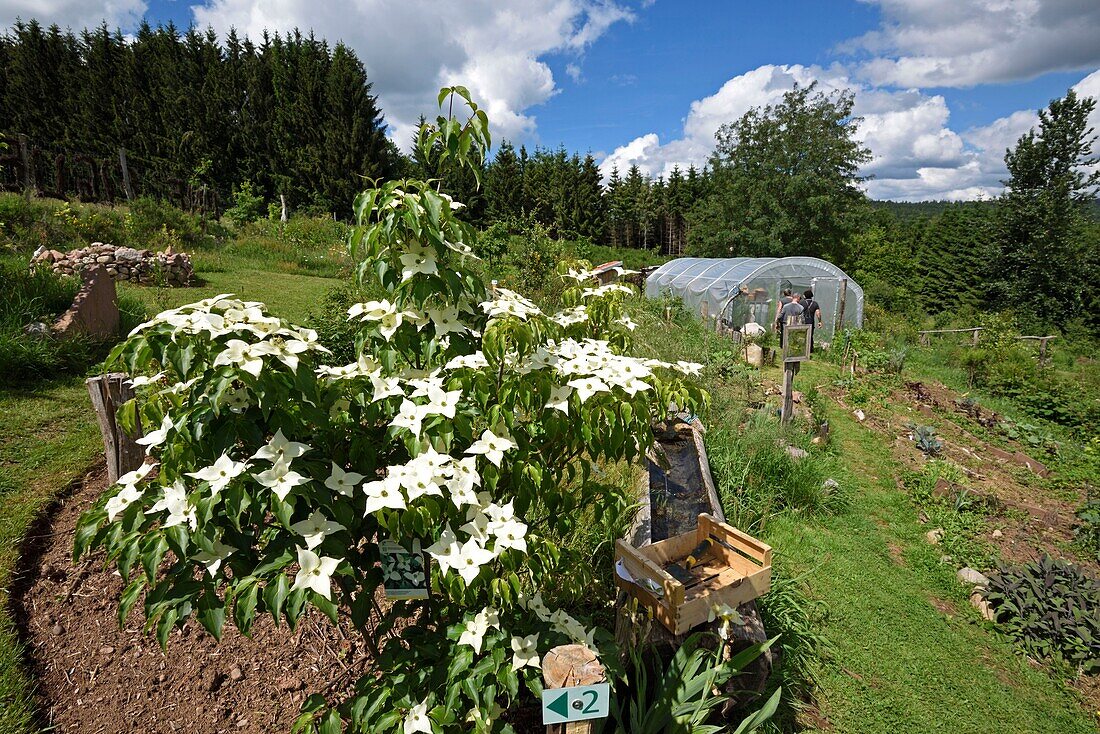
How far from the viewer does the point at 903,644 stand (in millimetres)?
3484

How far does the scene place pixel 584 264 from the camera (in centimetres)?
290

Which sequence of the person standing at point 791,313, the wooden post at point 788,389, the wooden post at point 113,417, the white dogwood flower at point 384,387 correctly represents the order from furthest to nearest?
1. the person standing at point 791,313
2. the wooden post at point 788,389
3. the wooden post at point 113,417
4. the white dogwood flower at point 384,387

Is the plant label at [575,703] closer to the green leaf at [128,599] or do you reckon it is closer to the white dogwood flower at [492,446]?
the white dogwood flower at [492,446]

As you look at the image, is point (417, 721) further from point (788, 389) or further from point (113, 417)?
point (788, 389)

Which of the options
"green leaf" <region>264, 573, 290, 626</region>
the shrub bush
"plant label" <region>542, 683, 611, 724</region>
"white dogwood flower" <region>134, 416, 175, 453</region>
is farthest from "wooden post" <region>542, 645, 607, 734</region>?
the shrub bush

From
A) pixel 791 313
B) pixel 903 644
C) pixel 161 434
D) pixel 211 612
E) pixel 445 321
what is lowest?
pixel 903 644

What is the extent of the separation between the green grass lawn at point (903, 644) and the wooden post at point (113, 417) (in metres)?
4.25

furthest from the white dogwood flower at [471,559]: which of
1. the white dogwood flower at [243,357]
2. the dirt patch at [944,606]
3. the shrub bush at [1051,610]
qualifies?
the shrub bush at [1051,610]

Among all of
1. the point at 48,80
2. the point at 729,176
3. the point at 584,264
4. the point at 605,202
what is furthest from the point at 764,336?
the point at 48,80

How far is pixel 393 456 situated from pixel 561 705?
93 cm

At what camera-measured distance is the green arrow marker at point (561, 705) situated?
1540 mm

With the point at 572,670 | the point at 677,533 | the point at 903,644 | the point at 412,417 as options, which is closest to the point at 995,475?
the point at 903,644

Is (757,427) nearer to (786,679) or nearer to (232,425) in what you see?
(786,679)

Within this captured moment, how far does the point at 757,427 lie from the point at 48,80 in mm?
38290
